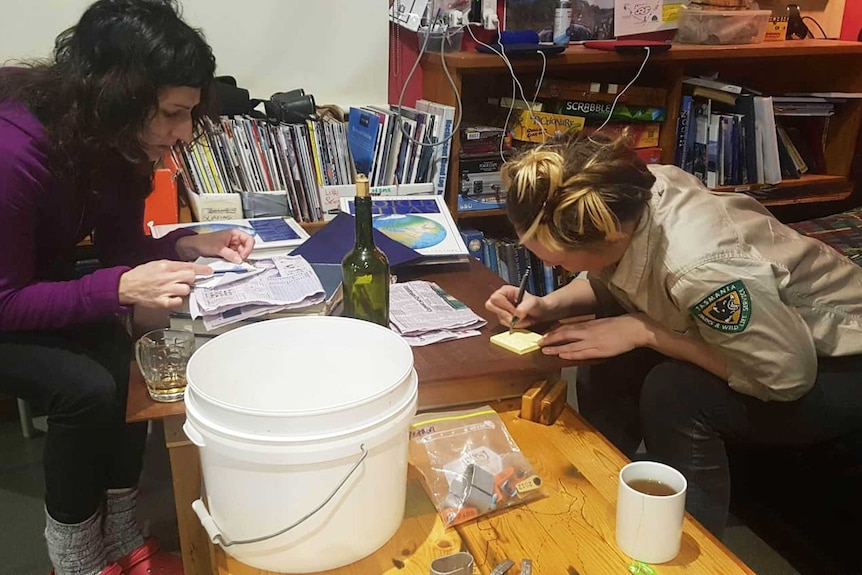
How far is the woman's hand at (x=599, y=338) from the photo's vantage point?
4.37 ft

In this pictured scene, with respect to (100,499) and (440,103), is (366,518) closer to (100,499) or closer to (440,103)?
(100,499)

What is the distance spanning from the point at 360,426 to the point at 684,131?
6.74ft

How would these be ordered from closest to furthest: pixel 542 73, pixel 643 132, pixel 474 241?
pixel 542 73 → pixel 474 241 → pixel 643 132

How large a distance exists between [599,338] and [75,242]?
38.6 inches

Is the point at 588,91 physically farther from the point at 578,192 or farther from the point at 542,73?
the point at 578,192

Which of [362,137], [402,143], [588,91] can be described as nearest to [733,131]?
[588,91]

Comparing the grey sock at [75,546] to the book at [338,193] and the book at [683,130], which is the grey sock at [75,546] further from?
the book at [683,130]

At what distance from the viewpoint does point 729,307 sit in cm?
122

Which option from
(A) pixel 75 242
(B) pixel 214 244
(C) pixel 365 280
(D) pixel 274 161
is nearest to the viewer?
(C) pixel 365 280

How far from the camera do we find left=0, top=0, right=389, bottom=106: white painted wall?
2322 millimetres

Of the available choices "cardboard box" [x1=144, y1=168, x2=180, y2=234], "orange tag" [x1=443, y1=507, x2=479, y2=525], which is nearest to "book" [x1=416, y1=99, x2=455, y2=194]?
"cardboard box" [x1=144, y1=168, x2=180, y2=234]

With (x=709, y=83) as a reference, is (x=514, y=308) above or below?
below

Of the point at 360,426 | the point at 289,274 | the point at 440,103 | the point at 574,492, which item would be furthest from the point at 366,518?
the point at 440,103

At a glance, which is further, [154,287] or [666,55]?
[666,55]
